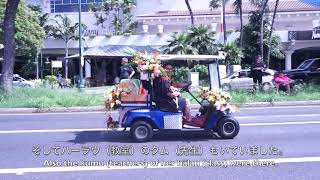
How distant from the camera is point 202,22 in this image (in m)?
50.1

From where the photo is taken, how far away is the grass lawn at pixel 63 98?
18.1 metres

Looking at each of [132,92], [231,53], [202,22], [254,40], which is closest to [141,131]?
[132,92]

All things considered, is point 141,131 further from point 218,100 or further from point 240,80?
point 240,80

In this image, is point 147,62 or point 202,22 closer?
point 147,62

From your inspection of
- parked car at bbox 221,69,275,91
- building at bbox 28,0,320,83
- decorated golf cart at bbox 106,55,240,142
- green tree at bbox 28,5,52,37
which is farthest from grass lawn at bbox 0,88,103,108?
green tree at bbox 28,5,52,37

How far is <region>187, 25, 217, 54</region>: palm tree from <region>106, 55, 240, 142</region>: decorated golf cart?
2570 cm

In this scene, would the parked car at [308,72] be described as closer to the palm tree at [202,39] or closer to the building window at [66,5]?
the palm tree at [202,39]

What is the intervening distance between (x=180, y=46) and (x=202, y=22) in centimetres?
1571

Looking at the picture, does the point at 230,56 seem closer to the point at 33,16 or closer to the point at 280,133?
the point at 33,16

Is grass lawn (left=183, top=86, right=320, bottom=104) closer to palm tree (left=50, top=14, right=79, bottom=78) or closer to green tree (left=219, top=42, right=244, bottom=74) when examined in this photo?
green tree (left=219, top=42, right=244, bottom=74)

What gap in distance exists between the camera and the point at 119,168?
7.78 metres

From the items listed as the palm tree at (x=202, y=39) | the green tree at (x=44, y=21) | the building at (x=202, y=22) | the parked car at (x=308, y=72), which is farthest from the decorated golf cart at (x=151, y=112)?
the green tree at (x=44, y=21)

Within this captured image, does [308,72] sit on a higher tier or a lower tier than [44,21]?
lower

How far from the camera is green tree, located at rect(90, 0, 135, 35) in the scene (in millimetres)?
55812
